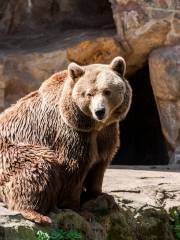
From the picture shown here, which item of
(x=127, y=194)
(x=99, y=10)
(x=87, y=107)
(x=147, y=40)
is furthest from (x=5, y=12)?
(x=87, y=107)

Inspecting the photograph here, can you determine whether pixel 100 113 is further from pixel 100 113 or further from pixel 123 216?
pixel 123 216

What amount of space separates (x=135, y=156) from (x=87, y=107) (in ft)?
24.4

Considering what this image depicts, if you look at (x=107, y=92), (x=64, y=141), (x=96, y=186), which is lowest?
(x=96, y=186)

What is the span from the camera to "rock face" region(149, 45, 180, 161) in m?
11.1

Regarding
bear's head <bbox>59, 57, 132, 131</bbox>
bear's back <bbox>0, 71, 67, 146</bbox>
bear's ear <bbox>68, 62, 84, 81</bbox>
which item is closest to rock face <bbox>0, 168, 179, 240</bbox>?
bear's back <bbox>0, 71, 67, 146</bbox>

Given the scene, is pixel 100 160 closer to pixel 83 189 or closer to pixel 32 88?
pixel 83 189

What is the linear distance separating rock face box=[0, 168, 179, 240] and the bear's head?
877mm

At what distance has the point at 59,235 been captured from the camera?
6.14 metres

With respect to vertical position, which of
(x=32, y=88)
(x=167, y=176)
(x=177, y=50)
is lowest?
(x=167, y=176)

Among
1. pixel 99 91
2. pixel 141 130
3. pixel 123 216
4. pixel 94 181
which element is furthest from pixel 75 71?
pixel 141 130

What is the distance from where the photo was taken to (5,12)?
1289 centimetres

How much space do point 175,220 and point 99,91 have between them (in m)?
2.09

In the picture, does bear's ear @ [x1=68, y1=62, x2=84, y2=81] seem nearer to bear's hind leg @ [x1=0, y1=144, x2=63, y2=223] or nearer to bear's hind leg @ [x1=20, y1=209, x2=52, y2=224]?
bear's hind leg @ [x1=0, y1=144, x2=63, y2=223]

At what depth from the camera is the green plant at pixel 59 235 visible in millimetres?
5984
